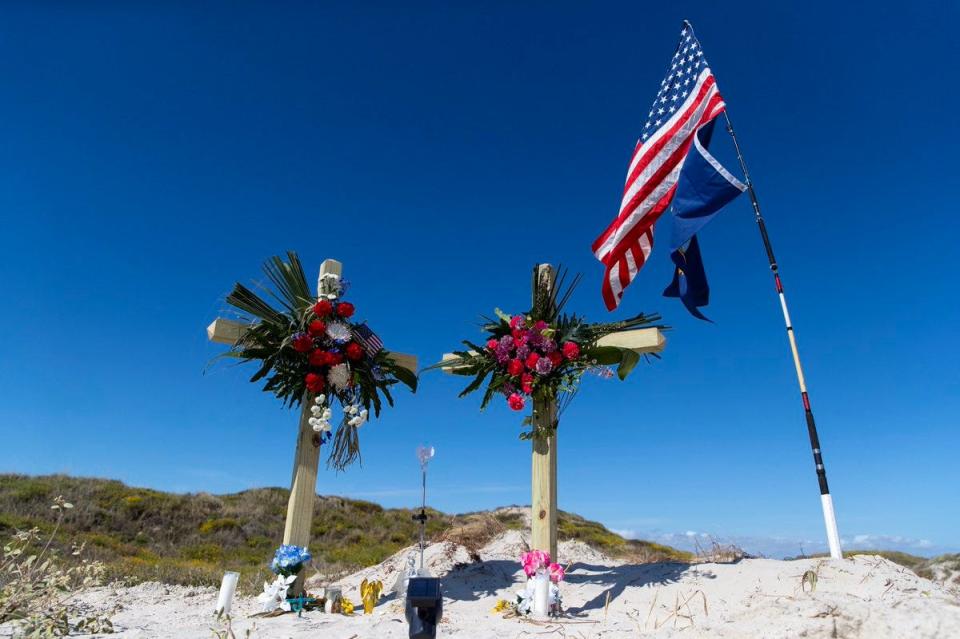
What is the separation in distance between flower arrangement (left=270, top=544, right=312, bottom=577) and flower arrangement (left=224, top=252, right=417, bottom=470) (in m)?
1.41

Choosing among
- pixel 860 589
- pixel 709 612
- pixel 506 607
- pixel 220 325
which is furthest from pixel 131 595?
pixel 860 589

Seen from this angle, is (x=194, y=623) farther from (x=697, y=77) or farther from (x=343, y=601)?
(x=697, y=77)

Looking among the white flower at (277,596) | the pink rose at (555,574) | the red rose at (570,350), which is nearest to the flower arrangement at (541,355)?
the red rose at (570,350)

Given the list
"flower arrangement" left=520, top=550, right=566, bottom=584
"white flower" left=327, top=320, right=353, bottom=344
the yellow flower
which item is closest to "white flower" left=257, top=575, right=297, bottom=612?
the yellow flower

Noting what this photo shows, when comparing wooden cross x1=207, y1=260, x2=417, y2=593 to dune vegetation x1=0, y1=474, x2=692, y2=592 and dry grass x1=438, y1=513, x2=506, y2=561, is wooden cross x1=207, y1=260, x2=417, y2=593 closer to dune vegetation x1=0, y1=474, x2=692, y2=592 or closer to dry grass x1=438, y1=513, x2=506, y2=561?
dry grass x1=438, y1=513, x2=506, y2=561

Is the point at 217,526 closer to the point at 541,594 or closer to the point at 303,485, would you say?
the point at 303,485

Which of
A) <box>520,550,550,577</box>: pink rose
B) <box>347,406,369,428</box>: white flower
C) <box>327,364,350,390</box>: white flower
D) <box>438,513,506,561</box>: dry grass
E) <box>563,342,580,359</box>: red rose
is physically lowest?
<box>520,550,550,577</box>: pink rose

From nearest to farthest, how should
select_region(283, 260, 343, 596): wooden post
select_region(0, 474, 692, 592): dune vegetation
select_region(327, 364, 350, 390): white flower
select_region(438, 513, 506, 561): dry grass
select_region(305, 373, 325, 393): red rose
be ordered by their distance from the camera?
1. select_region(283, 260, 343, 596): wooden post
2. select_region(305, 373, 325, 393): red rose
3. select_region(327, 364, 350, 390): white flower
4. select_region(438, 513, 506, 561): dry grass
5. select_region(0, 474, 692, 592): dune vegetation

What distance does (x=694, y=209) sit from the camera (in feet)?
26.8

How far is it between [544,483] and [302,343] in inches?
151

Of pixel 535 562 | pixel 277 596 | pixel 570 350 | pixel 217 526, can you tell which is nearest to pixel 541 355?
pixel 570 350

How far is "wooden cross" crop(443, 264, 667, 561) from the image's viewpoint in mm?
7211

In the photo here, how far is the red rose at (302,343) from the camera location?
8039 millimetres

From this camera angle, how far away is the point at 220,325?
8.05 m
